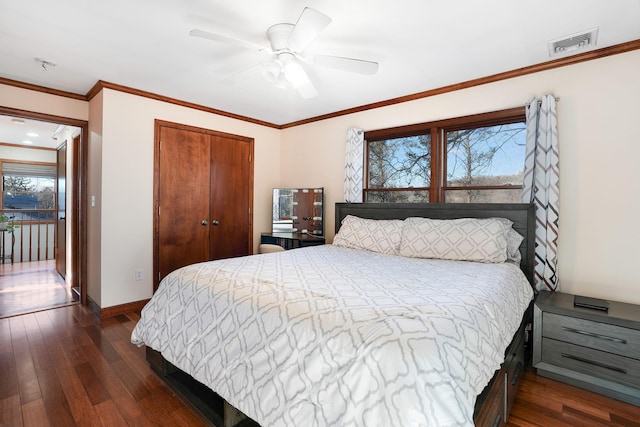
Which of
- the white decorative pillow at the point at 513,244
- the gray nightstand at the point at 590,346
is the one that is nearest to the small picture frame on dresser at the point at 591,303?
the gray nightstand at the point at 590,346

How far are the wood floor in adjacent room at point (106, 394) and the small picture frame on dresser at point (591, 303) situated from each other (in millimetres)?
552

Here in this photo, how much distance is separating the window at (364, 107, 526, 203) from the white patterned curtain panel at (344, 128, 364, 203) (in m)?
0.14

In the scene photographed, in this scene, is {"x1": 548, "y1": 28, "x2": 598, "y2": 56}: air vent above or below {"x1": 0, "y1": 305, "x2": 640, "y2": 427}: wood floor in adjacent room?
above

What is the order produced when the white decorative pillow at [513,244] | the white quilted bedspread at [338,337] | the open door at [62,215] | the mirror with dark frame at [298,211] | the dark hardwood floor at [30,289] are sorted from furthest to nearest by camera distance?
1. the open door at [62,215]
2. the mirror with dark frame at [298,211]
3. the dark hardwood floor at [30,289]
4. the white decorative pillow at [513,244]
5. the white quilted bedspread at [338,337]

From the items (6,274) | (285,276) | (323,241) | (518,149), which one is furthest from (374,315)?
(6,274)

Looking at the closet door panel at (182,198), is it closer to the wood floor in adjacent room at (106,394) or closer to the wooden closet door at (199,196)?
the wooden closet door at (199,196)

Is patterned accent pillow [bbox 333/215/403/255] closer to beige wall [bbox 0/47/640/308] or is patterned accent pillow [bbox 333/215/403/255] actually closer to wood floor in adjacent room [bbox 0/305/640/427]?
beige wall [bbox 0/47/640/308]

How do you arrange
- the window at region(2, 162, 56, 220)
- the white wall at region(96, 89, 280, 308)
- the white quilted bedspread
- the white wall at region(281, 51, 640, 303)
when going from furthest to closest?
the window at region(2, 162, 56, 220), the white wall at region(96, 89, 280, 308), the white wall at region(281, 51, 640, 303), the white quilted bedspread

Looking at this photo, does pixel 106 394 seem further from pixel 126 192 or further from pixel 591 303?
pixel 591 303

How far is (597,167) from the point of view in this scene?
2471mm

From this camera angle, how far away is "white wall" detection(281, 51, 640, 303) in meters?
2.34

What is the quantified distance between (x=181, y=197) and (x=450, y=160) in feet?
10.1

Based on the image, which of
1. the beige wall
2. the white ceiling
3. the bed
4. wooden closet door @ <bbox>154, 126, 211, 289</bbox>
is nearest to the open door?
the beige wall

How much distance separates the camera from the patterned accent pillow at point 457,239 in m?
2.48
